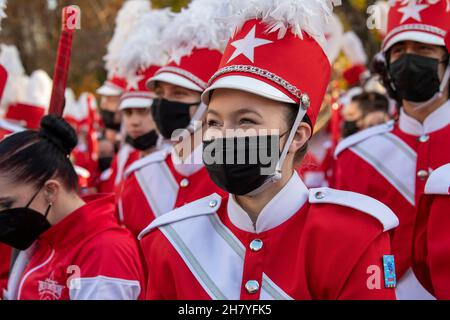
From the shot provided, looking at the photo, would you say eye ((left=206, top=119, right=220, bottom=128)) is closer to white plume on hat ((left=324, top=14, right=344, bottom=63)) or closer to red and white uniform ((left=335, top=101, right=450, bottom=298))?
white plume on hat ((left=324, top=14, right=344, bottom=63))

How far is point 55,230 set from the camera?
3.46m

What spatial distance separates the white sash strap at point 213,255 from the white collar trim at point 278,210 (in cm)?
7

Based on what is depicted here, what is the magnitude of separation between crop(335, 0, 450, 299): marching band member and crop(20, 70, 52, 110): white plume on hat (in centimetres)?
448

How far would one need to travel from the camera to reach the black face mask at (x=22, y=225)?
338cm

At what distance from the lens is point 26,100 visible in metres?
7.89

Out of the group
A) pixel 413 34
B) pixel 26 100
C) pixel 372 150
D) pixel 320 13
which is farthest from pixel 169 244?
pixel 26 100

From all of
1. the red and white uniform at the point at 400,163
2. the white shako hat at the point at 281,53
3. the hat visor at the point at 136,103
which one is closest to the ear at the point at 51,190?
the white shako hat at the point at 281,53

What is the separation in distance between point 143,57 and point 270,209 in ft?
10.3

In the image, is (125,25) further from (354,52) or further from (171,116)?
(354,52)

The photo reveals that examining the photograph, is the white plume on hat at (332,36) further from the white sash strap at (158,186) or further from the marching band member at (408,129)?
the white sash strap at (158,186)

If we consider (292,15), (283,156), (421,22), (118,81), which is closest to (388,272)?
(283,156)

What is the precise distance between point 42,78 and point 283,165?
6142mm

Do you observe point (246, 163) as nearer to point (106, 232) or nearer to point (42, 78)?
point (106, 232)

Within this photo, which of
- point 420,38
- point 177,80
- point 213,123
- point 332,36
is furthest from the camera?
point 332,36
